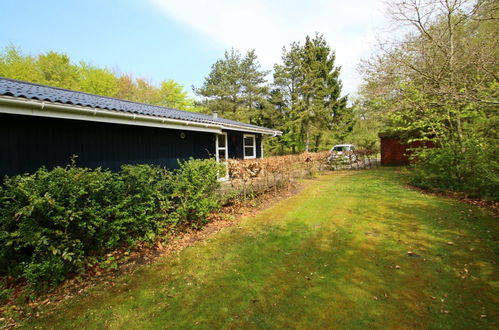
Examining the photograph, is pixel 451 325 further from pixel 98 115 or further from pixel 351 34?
pixel 351 34

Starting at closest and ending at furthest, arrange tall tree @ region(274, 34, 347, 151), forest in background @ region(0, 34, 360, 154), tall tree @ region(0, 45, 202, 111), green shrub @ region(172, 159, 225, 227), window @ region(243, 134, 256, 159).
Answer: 1. green shrub @ region(172, 159, 225, 227)
2. window @ region(243, 134, 256, 159)
3. tall tree @ region(0, 45, 202, 111)
4. forest in background @ region(0, 34, 360, 154)
5. tall tree @ region(274, 34, 347, 151)

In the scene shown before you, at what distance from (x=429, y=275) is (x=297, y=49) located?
26668 mm

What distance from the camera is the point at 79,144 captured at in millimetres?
4922

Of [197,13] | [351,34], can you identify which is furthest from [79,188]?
[351,34]

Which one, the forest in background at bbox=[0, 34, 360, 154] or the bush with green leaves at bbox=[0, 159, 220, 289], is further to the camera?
the forest in background at bbox=[0, 34, 360, 154]

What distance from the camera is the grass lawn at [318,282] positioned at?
2.39 meters

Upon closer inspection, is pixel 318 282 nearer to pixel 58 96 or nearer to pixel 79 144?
pixel 79 144

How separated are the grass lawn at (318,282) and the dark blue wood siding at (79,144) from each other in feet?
9.68

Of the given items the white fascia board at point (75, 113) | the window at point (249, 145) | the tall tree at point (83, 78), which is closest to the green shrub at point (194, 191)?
the white fascia board at point (75, 113)

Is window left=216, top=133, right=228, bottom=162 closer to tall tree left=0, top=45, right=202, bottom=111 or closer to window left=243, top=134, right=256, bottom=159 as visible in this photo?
window left=243, top=134, right=256, bottom=159

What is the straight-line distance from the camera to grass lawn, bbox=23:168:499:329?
7.86 ft

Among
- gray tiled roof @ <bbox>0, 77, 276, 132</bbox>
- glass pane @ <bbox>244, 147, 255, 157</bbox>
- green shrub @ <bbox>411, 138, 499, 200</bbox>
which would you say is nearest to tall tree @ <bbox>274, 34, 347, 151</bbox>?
glass pane @ <bbox>244, 147, 255, 157</bbox>

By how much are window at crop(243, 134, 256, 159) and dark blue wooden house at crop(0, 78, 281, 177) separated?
14.7 feet

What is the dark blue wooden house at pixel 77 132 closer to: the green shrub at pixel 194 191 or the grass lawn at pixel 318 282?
the green shrub at pixel 194 191
